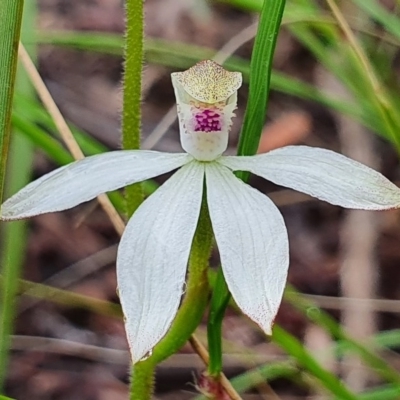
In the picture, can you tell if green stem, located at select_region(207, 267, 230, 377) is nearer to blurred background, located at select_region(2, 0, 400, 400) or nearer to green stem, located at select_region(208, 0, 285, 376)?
green stem, located at select_region(208, 0, 285, 376)

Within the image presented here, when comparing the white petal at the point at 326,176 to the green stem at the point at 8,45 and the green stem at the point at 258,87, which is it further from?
the green stem at the point at 8,45

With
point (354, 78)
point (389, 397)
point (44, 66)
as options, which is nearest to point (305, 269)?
point (354, 78)

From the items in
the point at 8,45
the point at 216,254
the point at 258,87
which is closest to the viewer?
the point at 8,45

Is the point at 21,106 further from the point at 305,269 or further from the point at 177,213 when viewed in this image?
the point at 305,269

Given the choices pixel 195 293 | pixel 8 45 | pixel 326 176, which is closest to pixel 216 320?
pixel 195 293

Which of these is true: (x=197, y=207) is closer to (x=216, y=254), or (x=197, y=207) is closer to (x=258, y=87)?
(x=258, y=87)

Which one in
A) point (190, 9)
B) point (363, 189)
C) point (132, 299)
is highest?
point (190, 9)

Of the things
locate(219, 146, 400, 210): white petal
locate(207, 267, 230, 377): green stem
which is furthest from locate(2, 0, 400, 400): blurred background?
locate(219, 146, 400, 210): white petal
